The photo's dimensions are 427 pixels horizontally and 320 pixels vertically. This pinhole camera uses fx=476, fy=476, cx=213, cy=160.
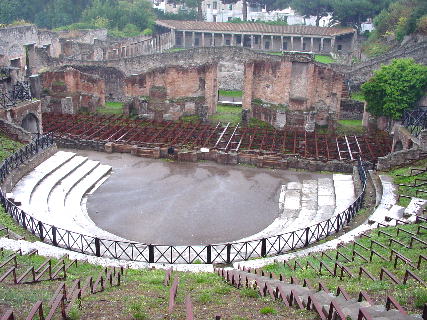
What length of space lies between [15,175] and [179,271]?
10.2 metres

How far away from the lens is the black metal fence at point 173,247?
14.4 meters

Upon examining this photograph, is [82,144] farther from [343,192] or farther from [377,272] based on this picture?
[377,272]

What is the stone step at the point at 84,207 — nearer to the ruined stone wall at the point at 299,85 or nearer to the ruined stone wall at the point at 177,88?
the ruined stone wall at the point at 177,88

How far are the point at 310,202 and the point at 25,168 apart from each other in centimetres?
1235

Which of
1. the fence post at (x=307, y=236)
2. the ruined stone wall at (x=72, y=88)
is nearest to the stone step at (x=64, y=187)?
the fence post at (x=307, y=236)

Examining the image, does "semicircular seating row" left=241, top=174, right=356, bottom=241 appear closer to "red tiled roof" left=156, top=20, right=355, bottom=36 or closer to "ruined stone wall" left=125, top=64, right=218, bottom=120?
"ruined stone wall" left=125, top=64, right=218, bottom=120

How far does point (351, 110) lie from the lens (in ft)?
105

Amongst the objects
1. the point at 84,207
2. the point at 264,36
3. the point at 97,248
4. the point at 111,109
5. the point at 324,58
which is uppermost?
the point at 264,36

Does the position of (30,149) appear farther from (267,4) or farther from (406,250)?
(267,4)

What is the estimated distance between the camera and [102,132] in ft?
92.3

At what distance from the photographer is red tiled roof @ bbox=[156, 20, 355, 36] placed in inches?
2231

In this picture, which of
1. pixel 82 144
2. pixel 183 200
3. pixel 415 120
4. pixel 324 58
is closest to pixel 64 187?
pixel 183 200

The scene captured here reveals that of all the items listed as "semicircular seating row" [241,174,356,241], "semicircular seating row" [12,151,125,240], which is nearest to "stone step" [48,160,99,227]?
"semicircular seating row" [12,151,125,240]

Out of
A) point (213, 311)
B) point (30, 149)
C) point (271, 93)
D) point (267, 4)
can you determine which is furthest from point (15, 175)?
point (267, 4)
